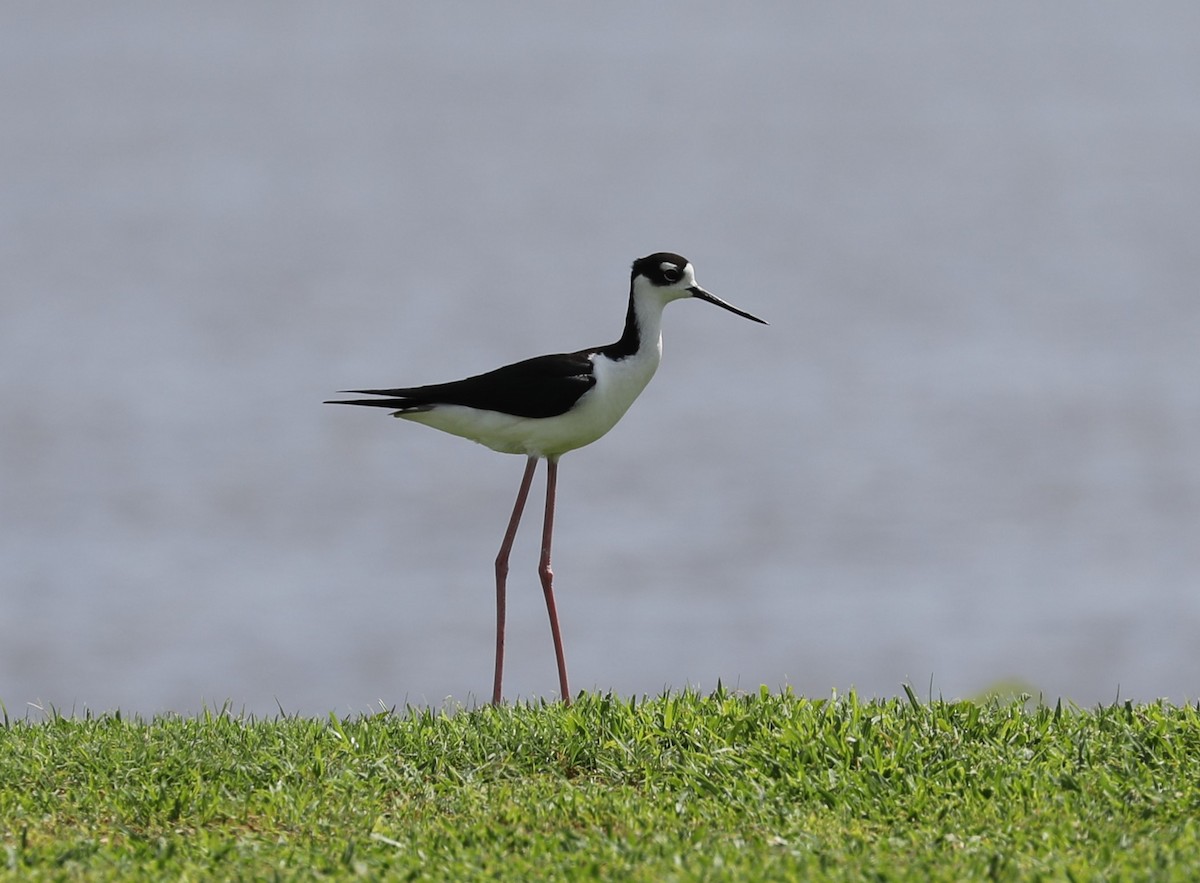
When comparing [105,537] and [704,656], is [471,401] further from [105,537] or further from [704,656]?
[105,537]

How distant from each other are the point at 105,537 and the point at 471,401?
15434 millimetres

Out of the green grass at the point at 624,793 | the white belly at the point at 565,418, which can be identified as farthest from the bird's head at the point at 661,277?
the green grass at the point at 624,793

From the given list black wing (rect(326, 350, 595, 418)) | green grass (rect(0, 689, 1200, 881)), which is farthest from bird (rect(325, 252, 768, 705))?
green grass (rect(0, 689, 1200, 881))

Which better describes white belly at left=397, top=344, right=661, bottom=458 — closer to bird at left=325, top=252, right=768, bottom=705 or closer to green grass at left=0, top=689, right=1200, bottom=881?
bird at left=325, top=252, right=768, bottom=705

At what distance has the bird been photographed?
7992 mm

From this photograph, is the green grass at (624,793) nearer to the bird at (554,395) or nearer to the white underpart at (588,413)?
the bird at (554,395)

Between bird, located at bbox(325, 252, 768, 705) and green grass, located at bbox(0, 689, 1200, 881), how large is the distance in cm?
112

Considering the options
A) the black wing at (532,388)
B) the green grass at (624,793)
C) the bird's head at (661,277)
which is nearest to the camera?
the green grass at (624,793)

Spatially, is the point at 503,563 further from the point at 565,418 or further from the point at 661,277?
the point at 661,277

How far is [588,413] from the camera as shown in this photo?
804 cm

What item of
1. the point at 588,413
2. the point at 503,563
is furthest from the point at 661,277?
the point at 503,563

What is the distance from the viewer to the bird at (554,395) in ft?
26.2

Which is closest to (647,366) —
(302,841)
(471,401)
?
(471,401)

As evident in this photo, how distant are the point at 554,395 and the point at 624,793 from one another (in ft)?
7.10
